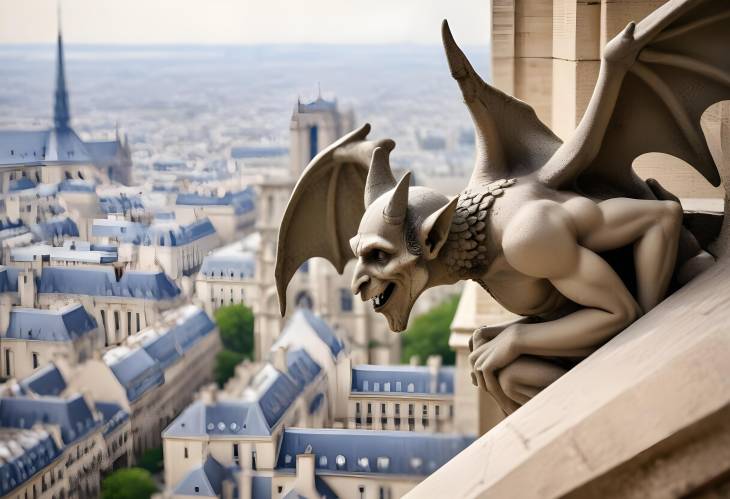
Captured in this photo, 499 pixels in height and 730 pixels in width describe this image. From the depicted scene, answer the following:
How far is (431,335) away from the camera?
8.40 m

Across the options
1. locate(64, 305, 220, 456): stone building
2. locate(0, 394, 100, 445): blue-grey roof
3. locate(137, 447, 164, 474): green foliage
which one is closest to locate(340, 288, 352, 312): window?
locate(64, 305, 220, 456): stone building

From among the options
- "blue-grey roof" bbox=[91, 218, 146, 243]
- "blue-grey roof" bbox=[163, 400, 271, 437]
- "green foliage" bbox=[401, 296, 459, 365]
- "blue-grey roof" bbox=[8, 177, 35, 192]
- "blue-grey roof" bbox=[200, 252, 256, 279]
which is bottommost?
"green foliage" bbox=[401, 296, 459, 365]

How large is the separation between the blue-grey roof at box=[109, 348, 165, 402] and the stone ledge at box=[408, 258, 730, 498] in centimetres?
407

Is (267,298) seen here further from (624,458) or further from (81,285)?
(624,458)

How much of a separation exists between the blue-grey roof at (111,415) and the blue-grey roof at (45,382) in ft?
0.70

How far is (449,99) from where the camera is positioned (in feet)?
24.2

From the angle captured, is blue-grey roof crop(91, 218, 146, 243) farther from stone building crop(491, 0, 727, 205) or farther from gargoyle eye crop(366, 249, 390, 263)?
gargoyle eye crop(366, 249, 390, 263)

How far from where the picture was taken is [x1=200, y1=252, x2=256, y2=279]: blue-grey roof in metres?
5.43

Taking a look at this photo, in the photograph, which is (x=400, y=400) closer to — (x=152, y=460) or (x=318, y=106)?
(x=152, y=460)

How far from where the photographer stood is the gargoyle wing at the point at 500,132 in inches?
59.2

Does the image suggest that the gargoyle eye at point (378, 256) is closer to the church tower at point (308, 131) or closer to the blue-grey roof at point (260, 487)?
the blue-grey roof at point (260, 487)

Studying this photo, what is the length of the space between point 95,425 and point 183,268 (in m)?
0.92

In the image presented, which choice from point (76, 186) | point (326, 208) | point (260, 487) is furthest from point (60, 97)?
point (326, 208)

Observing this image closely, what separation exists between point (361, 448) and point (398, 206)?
3.63 m
